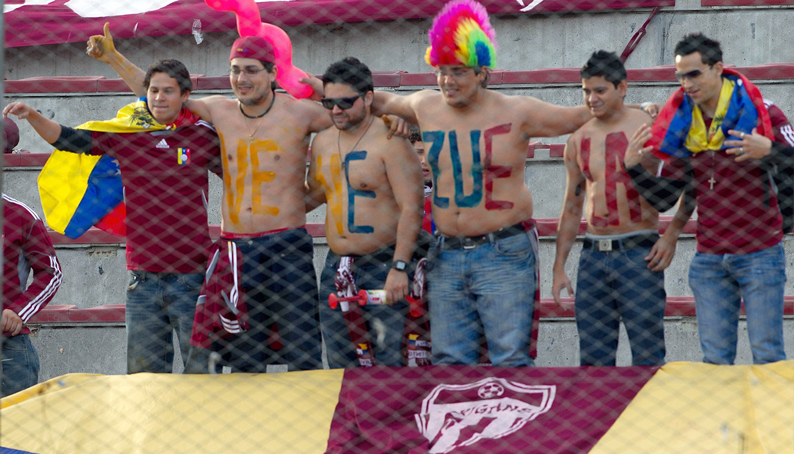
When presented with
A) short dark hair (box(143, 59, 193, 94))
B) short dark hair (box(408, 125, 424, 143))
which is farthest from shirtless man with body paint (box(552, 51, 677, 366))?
short dark hair (box(143, 59, 193, 94))

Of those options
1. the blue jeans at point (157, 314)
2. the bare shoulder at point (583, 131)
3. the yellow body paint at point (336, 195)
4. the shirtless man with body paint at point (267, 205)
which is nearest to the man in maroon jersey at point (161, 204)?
the blue jeans at point (157, 314)

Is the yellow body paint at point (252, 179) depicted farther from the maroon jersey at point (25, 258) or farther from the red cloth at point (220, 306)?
the maroon jersey at point (25, 258)

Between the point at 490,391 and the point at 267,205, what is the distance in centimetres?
109

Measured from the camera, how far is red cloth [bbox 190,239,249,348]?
291 cm

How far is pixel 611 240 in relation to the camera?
116 inches

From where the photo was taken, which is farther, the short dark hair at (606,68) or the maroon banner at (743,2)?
the maroon banner at (743,2)

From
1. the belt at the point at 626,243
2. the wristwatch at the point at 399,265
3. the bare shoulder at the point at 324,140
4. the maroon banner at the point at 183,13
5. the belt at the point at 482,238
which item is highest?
the maroon banner at the point at 183,13

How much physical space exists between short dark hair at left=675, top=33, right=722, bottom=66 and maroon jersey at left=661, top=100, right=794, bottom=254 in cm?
24

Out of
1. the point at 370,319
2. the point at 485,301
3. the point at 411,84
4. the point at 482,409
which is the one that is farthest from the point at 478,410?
the point at 411,84

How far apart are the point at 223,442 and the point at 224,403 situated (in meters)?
0.16

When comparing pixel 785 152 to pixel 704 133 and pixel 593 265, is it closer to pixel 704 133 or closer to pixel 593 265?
pixel 704 133

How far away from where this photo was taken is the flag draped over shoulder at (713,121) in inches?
106

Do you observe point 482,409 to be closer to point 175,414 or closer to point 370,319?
point 370,319

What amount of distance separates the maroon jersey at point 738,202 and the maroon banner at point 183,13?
6.87 ft
